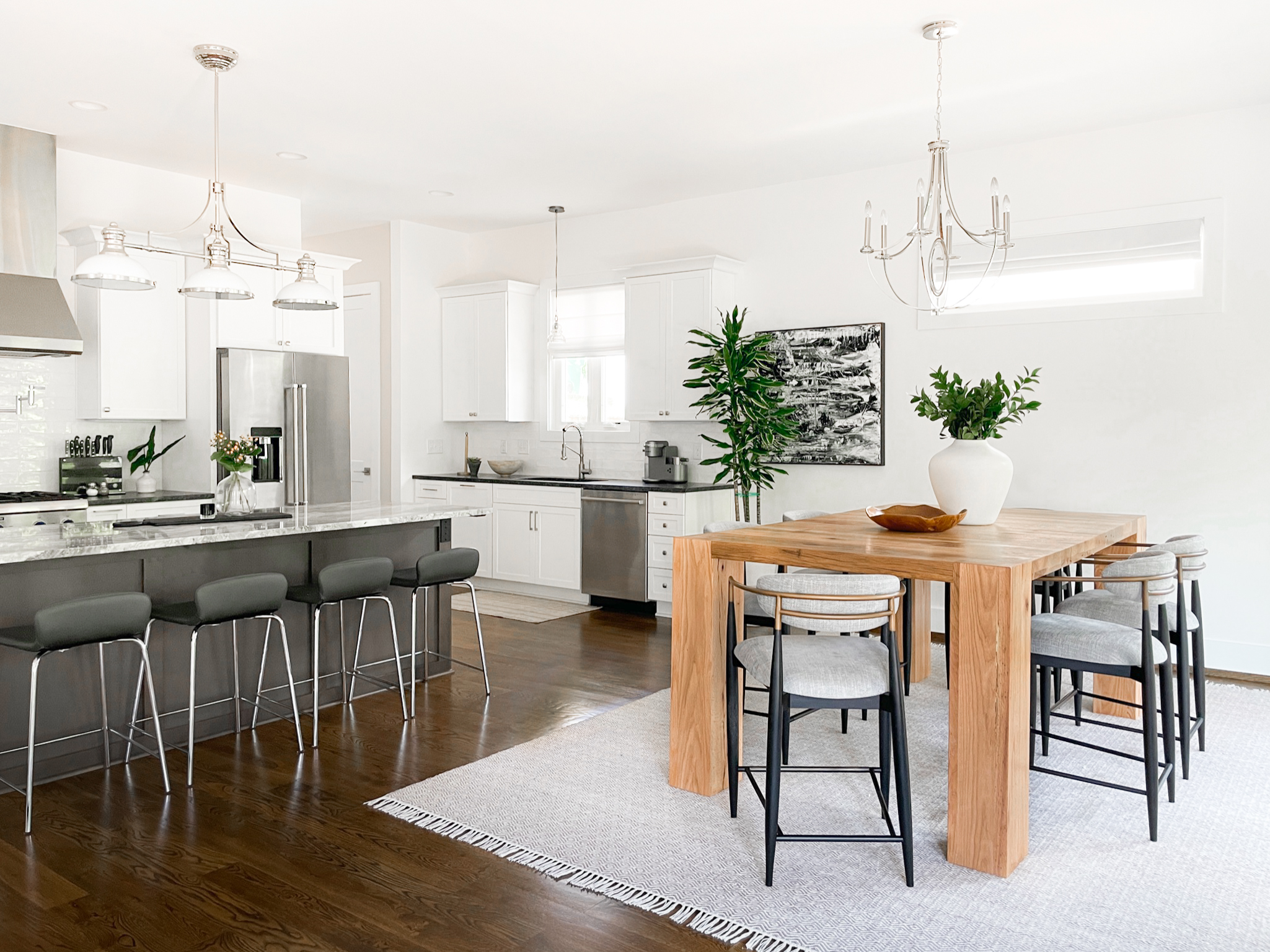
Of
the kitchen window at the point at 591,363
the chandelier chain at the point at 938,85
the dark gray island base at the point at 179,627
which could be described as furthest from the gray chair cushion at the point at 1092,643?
the kitchen window at the point at 591,363

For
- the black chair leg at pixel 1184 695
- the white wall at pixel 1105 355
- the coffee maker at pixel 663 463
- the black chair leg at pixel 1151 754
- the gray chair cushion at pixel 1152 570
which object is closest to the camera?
the black chair leg at pixel 1151 754

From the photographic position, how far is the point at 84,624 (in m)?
3.21

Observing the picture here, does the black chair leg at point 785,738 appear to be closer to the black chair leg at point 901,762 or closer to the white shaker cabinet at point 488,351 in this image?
the black chair leg at point 901,762

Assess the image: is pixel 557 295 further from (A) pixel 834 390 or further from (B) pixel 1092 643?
(B) pixel 1092 643

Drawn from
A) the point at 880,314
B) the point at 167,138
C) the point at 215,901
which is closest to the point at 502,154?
the point at 167,138

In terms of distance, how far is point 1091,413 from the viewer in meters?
5.52

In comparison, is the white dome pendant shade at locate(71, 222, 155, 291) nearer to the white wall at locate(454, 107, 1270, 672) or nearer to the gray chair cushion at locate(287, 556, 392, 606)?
the gray chair cushion at locate(287, 556, 392, 606)

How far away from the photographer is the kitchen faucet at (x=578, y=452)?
7.70 metres

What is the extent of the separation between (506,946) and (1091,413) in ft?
14.9

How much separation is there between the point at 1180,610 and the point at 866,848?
143 cm

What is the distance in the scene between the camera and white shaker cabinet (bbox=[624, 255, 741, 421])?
6.71 m

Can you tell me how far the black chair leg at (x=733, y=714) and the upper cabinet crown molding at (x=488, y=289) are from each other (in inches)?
199

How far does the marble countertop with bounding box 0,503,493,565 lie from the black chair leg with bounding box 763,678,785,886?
7.56ft

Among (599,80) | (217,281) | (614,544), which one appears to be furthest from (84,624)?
(614,544)
